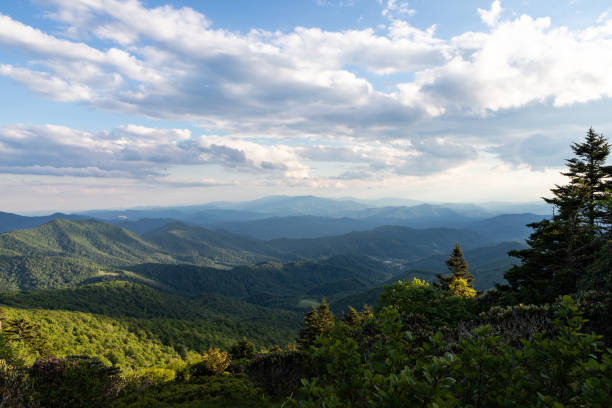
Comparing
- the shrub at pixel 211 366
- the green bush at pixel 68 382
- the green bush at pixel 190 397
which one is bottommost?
the shrub at pixel 211 366

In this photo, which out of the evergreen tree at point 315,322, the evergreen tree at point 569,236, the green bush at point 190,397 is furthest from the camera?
the evergreen tree at point 315,322

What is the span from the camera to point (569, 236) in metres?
25.1

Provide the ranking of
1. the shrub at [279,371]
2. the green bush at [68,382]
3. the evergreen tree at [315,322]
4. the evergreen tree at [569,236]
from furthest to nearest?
the evergreen tree at [315,322]
the evergreen tree at [569,236]
the green bush at [68,382]
the shrub at [279,371]

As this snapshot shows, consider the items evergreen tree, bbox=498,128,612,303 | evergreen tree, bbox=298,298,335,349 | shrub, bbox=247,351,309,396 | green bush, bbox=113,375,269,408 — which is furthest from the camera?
evergreen tree, bbox=298,298,335,349

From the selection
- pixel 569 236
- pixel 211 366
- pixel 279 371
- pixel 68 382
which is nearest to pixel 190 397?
pixel 68 382

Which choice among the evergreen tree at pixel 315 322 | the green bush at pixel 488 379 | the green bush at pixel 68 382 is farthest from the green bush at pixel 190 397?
the evergreen tree at pixel 315 322

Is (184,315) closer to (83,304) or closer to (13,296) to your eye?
(83,304)

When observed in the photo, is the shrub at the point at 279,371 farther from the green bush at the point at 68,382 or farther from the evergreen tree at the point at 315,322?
the evergreen tree at the point at 315,322

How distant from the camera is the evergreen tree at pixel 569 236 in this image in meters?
23.2

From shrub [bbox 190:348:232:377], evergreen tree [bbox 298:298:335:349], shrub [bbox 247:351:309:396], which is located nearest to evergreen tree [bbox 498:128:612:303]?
shrub [bbox 247:351:309:396]

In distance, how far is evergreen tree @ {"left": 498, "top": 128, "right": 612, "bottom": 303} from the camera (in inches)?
912

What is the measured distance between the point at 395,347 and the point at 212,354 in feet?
90.8

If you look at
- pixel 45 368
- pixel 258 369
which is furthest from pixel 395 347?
pixel 45 368

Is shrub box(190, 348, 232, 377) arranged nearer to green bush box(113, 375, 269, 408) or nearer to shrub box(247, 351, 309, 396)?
green bush box(113, 375, 269, 408)
